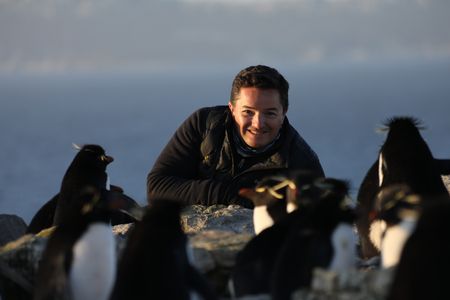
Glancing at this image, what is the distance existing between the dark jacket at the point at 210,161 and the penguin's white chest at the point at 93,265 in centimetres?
238

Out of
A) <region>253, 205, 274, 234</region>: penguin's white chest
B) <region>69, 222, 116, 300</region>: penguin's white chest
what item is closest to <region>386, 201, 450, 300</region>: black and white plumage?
<region>69, 222, 116, 300</region>: penguin's white chest

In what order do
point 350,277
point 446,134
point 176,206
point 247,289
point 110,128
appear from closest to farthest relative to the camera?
point 350,277
point 176,206
point 247,289
point 446,134
point 110,128

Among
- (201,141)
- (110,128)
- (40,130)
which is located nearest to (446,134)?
(110,128)

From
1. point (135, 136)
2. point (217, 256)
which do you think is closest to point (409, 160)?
point (217, 256)

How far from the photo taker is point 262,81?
714 centimetres

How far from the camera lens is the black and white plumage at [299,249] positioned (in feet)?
14.2

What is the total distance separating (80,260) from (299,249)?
40.0 inches

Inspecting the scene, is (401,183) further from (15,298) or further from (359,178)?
(359,178)

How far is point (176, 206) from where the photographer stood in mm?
4387

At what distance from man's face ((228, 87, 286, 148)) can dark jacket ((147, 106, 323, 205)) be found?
0.40 ft

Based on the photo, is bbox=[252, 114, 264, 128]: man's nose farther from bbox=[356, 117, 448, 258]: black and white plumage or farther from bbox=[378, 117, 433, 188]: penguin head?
bbox=[378, 117, 433, 188]: penguin head

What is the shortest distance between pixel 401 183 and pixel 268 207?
0.78 m

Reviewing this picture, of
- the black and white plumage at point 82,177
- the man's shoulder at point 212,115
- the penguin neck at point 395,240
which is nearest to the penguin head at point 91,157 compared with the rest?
the black and white plumage at point 82,177

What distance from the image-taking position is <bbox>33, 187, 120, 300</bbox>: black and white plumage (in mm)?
4633
